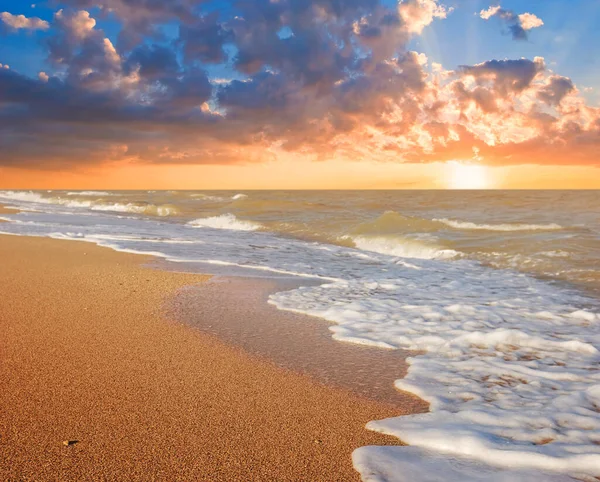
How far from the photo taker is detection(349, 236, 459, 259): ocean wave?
12867 mm

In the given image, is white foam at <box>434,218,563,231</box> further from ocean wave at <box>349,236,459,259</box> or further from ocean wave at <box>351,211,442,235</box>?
ocean wave at <box>349,236,459,259</box>

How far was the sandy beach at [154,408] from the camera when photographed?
2.58m

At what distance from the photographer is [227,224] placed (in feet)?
71.3

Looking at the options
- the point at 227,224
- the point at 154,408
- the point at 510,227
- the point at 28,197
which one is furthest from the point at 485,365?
the point at 28,197

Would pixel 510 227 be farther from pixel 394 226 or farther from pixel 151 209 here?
pixel 151 209

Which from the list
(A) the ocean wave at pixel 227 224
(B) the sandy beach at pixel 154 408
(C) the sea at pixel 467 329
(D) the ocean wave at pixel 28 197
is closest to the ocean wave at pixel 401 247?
(C) the sea at pixel 467 329

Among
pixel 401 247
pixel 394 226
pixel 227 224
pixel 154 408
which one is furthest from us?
pixel 227 224

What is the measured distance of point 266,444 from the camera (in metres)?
2.82

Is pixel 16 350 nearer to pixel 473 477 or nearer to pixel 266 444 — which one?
pixel 266 444

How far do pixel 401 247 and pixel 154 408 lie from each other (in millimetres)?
11461

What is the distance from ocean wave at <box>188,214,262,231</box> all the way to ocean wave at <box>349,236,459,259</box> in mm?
5775

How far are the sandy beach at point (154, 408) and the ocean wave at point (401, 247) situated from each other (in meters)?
8.86

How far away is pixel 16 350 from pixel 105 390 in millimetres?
1232

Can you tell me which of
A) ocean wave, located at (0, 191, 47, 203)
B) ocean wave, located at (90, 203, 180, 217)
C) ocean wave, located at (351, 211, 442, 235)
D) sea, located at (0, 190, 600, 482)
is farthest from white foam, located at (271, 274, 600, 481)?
ocean wave, located at (0, 191, 47, 203)
